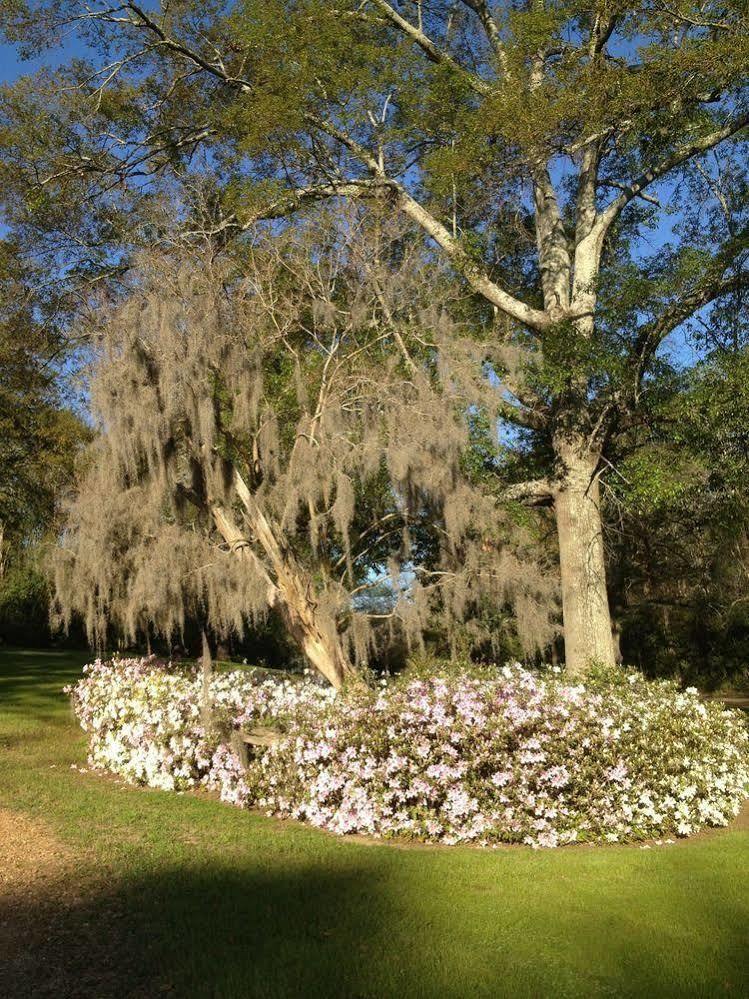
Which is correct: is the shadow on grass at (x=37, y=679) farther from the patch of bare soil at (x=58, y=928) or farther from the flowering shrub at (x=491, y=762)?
the patch of bare soil at (x=58, y=928)

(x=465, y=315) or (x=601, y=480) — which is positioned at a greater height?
(x=465, y=315)

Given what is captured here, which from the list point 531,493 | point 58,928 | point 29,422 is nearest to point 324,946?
point 58,928

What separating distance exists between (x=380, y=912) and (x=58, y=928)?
1.66 metres

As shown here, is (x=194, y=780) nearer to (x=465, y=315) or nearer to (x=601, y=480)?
(x=601, y=480)

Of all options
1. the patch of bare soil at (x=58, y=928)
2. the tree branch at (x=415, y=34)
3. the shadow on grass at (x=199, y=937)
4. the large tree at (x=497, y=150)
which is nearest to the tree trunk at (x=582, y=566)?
the large tree at (x=497, y=150)

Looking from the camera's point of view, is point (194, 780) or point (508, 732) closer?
point (508, 732)

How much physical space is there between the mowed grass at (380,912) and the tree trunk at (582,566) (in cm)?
386

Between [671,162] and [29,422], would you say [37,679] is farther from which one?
[671,162]

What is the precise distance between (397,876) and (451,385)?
19.1ft

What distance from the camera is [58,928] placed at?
4.21 metres

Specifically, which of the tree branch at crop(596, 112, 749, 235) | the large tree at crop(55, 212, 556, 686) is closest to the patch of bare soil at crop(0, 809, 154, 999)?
the large tree at crop(55, 212, 556, 686)

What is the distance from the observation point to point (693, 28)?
1063 cm

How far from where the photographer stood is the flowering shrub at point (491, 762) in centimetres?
623

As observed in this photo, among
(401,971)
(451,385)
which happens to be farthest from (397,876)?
(451,385)
